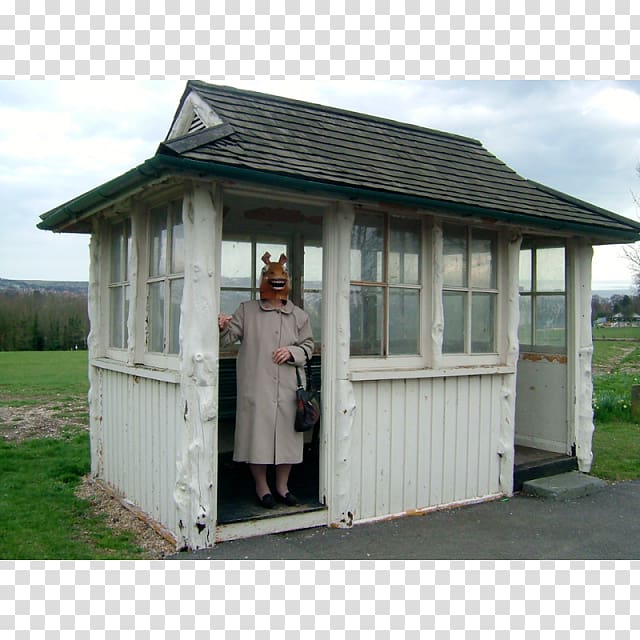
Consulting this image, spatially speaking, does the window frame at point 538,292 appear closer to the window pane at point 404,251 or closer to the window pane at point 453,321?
the window pane at point 453,321

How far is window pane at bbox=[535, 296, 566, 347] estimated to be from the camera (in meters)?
8.10

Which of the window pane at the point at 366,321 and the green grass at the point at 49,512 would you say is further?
the window pane at the point at 366,321

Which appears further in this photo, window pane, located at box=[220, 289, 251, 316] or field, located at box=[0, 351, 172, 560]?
window pane, located at box=[220, 289, 251, 316]

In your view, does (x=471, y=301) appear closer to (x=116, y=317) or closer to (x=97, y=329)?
(x=116, y=317)

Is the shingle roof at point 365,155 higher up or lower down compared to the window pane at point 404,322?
higher up

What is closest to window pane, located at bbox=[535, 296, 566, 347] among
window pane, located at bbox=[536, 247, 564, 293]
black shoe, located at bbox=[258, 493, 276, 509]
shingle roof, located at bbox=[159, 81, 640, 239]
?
window pane, located at bbox=[536, 247, 564, 293]

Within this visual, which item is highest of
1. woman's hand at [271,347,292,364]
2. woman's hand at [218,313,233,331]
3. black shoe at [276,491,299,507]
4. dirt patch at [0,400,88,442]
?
woman's hand at [218,313,233,331]

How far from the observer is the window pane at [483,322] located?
6879 millimetres

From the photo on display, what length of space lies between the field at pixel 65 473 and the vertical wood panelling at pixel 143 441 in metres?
0.22

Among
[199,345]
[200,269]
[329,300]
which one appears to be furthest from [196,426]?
[329,300]

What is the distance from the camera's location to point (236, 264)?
26.2ft

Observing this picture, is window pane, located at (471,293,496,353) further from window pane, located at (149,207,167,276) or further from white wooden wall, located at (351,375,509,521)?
window pane, located at (149,207,167,276)

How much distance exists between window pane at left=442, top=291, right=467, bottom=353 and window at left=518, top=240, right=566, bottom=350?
1900mm

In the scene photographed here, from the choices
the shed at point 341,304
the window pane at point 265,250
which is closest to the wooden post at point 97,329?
the shed at point 341,304
